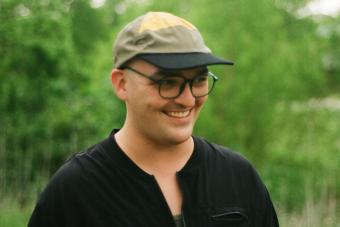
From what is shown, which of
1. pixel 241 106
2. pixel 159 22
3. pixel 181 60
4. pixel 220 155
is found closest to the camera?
pixel 181 60

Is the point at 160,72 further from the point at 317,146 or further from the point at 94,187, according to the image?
the point at 317,146

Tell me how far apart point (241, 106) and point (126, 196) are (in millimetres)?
11457

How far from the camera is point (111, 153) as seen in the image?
1954mm

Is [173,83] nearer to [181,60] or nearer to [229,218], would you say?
[181,60]

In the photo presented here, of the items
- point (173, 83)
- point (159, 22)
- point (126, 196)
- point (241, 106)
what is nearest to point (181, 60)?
point (173, 83)

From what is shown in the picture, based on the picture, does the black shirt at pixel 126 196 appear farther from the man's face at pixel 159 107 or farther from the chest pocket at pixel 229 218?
the man's face at pixel 159 107

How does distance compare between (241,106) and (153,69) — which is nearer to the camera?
(153,69)

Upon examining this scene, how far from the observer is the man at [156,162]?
1.82 metres

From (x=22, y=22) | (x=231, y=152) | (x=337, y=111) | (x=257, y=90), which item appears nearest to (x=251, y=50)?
(x=257, y=90)

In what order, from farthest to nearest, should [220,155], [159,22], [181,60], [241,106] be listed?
[241,106] → [220,155] → [159,22] → [181,60]

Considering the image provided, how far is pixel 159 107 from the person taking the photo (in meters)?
1.81

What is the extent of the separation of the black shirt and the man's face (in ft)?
0.52

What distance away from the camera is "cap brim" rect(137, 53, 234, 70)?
5.79ft

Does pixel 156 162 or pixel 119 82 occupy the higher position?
pixel 119 82
